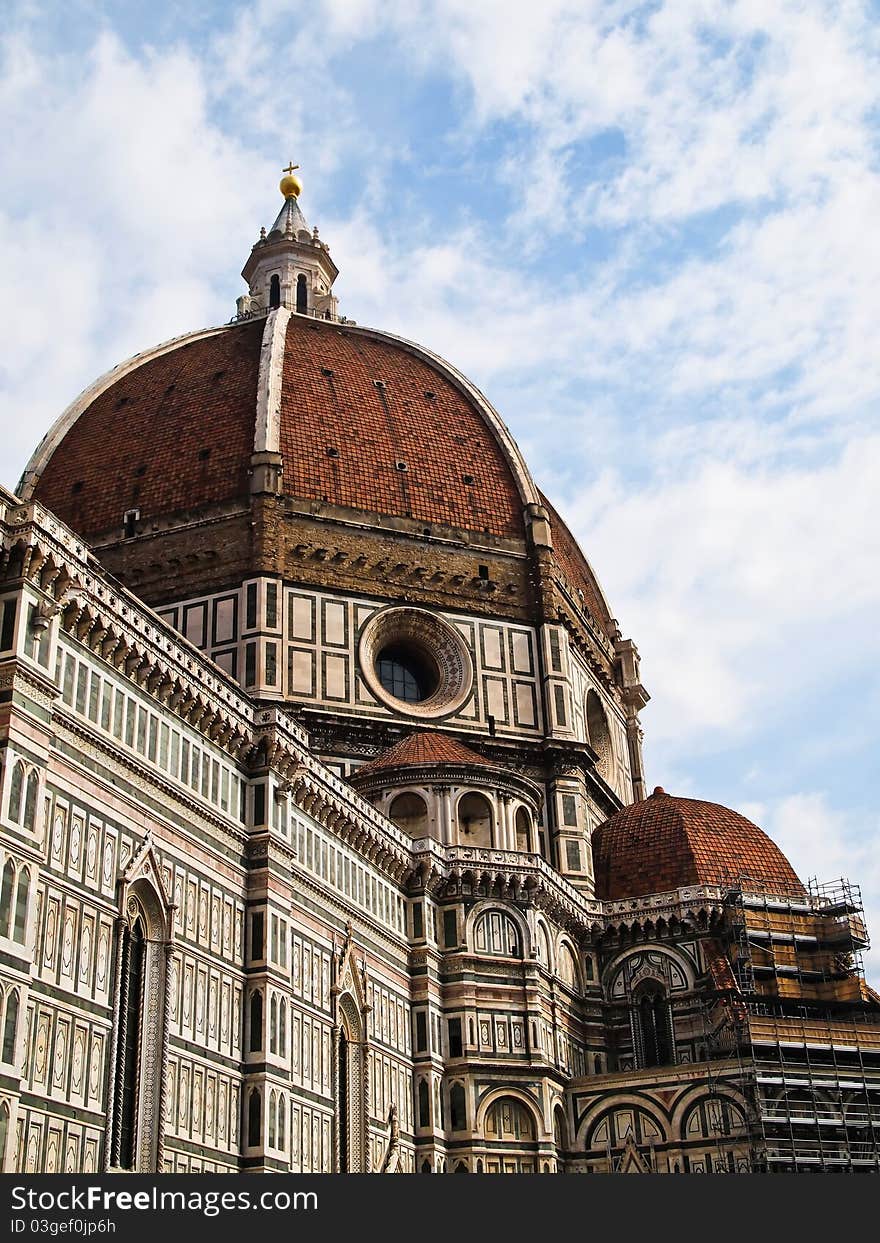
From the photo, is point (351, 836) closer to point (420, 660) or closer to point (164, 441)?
point (420, 660)

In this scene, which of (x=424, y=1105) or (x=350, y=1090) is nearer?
(x=350, y=1090)

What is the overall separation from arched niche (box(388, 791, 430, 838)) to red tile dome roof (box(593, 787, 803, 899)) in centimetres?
752

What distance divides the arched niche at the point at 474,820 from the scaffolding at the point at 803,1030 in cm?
750

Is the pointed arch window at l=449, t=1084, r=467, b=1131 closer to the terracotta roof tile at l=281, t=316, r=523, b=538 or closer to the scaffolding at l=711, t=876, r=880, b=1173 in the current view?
the scaffolding at l=711, t=876, r=880, b=1173

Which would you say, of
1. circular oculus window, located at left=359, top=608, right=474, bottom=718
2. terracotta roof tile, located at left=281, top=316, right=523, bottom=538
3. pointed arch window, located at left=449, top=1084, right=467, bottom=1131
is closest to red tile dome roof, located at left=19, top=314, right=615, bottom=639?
terracotta roof tile, located at left=281, top=316, right=523, bottom=538

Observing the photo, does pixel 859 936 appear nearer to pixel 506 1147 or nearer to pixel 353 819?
pixel 506 1147

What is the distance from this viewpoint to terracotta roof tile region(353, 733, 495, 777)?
148 feet

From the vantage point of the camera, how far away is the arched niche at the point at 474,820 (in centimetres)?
4550

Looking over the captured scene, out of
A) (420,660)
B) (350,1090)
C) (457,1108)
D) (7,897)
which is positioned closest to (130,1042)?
(7,897)

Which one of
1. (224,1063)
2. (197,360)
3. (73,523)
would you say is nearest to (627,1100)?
(224,1063)

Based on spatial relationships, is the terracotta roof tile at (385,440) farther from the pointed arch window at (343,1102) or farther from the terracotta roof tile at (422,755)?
the pointed arch window at (343,1102)

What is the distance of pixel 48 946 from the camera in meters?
27.9

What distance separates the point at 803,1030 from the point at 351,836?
13.8m

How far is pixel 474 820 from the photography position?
151 ft
